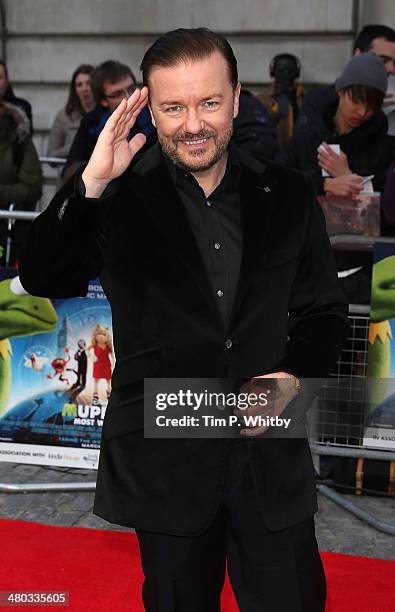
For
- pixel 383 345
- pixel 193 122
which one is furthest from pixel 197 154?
pixel 383 345

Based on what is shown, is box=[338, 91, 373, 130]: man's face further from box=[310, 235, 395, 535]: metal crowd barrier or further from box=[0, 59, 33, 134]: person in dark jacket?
box=[0, 59, 33, 134]: person in dark jacket

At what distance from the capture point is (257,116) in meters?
6.35

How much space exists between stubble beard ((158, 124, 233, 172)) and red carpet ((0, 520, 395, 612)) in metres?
2.17

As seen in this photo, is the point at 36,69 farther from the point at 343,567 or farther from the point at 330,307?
the point at 330,307

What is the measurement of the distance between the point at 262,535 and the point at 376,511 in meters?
2.99

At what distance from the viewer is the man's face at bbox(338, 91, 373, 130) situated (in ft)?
19.4

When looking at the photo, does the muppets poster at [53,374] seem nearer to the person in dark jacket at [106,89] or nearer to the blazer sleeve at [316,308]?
the person in dark jacket at [106,89]

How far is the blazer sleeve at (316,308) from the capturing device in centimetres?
284

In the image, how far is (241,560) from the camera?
Answer: 2869 mm

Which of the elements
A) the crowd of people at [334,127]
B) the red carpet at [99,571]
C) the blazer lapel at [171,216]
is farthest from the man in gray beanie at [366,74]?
the blazer lapel at [171,216]

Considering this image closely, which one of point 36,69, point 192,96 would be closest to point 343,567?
point 192,96

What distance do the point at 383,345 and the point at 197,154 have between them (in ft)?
9.78

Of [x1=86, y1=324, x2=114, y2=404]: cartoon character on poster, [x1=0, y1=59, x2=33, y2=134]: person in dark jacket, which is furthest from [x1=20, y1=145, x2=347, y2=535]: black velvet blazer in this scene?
[x1=0, y1=59, x2=33, y2=134]: person in dark jacket

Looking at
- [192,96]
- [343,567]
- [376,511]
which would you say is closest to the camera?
[192,96]
